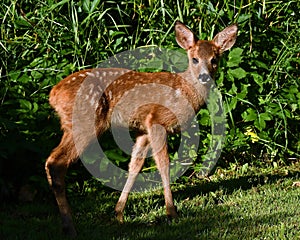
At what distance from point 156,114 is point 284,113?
78.8 inches

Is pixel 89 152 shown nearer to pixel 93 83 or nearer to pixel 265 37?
pixel 93 83

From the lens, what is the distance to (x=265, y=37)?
6777mm

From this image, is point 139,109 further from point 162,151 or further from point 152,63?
point 152,63

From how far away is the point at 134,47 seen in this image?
20.2 ft

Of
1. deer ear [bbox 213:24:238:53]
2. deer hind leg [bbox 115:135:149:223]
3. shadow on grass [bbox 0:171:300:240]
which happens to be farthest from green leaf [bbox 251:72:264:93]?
deer hind leg [bbox 115:135:149:223]

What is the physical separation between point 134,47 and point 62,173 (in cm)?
203

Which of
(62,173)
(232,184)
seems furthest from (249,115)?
(62,173)

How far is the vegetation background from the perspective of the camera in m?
5.56

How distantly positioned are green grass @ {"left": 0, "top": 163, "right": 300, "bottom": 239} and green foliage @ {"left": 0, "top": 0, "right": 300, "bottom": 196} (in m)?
0.48

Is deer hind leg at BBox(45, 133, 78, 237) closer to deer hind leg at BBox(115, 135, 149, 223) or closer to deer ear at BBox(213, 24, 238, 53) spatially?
deer hind leg at BBox(115, 135, 149, 223)

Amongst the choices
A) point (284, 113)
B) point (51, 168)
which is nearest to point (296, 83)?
point (284, 113)

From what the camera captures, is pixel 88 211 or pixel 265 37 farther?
pixel 265 37

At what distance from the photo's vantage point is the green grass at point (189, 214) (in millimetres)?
4340

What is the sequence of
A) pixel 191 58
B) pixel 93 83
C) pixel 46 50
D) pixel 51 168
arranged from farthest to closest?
pixel 46 50
pixel 191 58
pixel 93 83
pixel 51 168
